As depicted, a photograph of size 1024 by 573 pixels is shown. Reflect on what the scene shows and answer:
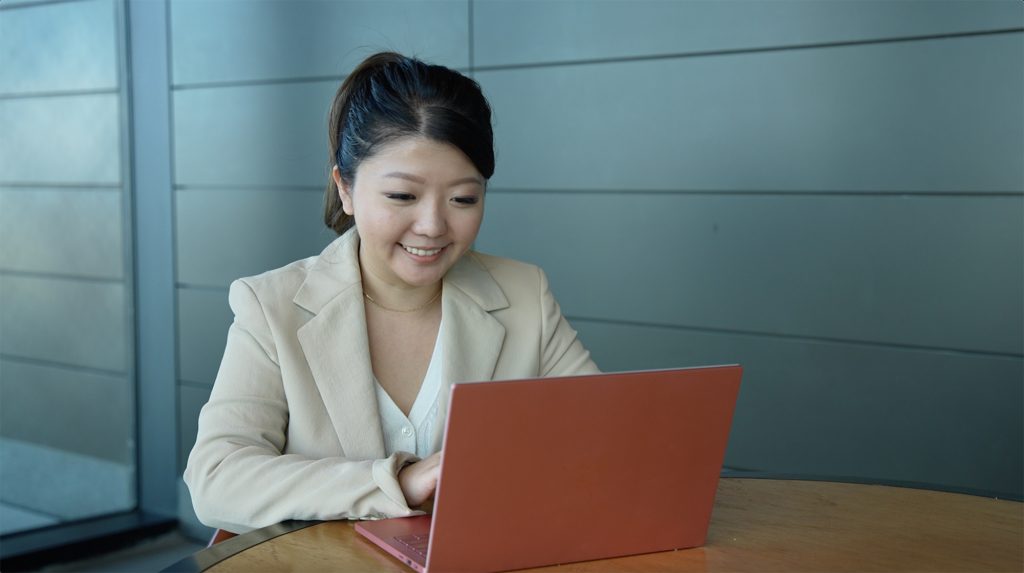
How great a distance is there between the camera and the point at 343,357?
1.92m

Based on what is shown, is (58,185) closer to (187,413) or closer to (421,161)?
(187,413)

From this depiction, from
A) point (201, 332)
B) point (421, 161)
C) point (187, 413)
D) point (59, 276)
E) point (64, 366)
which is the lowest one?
point (187, 413)

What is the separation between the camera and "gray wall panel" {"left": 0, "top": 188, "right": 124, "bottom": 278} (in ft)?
13.3

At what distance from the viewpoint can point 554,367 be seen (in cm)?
216

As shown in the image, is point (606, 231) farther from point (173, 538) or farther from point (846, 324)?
point (173, 538)

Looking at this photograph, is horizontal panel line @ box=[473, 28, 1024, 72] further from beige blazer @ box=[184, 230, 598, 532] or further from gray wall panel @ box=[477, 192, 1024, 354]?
beige blazer @ box=[184, 230, 598, 532]

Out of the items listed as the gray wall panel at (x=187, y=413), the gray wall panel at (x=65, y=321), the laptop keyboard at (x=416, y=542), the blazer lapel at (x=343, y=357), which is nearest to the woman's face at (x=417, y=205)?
the blazer lapel at (x=343, y=357)

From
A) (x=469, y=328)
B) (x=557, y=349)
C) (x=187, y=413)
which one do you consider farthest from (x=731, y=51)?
(x=187, y=413)

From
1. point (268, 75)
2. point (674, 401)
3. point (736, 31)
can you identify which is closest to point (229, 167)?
point (268, 75)

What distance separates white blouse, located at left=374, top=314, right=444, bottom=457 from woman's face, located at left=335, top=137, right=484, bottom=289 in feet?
0.75

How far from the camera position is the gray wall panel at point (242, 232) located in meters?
4.26

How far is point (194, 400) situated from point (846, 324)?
277cm

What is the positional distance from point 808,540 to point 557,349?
0.76 meters

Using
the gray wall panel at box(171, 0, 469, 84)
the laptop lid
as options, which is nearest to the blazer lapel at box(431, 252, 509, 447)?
the laptop lid
